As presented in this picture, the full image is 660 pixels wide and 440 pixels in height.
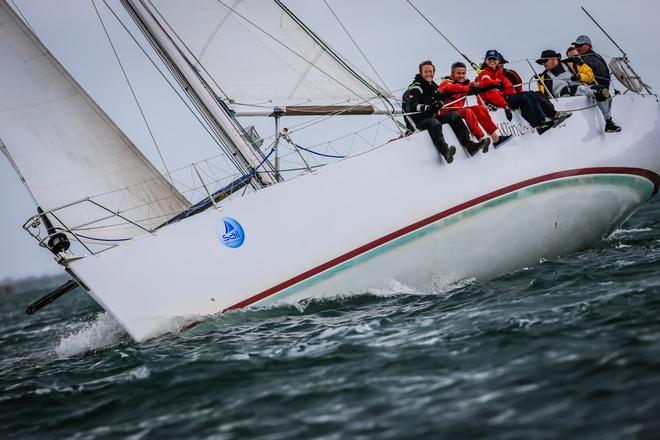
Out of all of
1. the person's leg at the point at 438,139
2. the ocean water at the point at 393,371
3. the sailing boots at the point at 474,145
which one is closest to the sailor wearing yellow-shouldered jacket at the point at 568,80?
the sailing boots at the point at 474,145

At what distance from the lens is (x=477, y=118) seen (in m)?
7.90

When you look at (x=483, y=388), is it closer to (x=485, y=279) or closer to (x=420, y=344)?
(x=420, y=344)

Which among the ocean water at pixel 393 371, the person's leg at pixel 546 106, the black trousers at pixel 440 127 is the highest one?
the black trousers at pixel 440 127

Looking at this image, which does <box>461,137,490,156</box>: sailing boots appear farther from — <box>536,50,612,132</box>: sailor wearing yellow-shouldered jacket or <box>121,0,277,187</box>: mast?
<box>121,0,277,187</box>: mast

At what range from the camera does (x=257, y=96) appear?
326 inches

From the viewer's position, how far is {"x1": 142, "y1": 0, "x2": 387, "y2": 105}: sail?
8117 mm

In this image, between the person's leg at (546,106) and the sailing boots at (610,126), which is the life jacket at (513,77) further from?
the sailing boots at (610,126)

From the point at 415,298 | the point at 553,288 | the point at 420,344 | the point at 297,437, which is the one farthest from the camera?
the point at 415,298

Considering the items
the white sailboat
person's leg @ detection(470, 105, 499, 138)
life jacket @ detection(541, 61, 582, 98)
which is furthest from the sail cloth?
life jacket @ detection(541, 61, 582, 98)

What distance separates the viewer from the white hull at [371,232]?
6.95 meters

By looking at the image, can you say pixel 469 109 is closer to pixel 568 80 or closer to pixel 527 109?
pixel 527 109

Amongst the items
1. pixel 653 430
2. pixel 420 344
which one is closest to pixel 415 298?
pixel 420 344

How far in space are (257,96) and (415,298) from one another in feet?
10.4

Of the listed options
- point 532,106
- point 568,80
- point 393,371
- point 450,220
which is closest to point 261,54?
point 450,220
